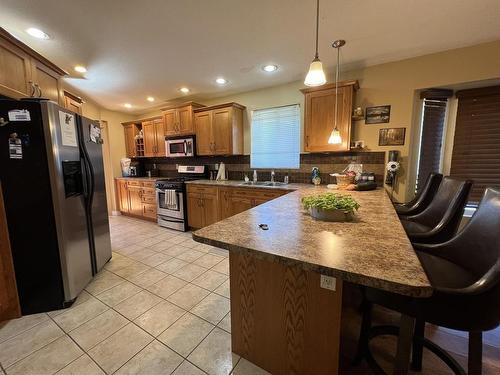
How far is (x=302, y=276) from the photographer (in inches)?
42.1

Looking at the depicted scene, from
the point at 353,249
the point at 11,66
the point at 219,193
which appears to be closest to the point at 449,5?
the point at 353,249

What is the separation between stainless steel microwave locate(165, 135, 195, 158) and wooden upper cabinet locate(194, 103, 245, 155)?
0.18 metres

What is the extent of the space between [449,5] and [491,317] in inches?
87.4

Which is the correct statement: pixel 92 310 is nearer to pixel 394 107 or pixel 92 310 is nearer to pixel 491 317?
pixel 491 317

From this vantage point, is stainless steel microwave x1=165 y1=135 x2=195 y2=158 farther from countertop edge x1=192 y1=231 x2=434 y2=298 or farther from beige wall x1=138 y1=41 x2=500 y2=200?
countertop edge x1=192 y1=231 x2=434 y2=298

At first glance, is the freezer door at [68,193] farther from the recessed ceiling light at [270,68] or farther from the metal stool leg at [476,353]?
the metal stool leg at [476,353]

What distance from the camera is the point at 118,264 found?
2.71 metres

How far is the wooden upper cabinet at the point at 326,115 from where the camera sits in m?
2.76

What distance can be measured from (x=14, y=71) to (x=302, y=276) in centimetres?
277

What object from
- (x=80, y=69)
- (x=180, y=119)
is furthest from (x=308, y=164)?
(x=80, y=69)

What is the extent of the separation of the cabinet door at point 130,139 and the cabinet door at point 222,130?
2518 millimetres

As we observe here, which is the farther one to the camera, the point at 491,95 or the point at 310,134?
the point at 310,134

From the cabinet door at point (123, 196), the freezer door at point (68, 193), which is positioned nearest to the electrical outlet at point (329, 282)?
the freezer door at point (68, 193)

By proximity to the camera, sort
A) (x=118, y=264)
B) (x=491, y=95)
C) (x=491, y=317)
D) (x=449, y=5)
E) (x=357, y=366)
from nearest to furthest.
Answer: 1. (x=491, y=317)
2. (x=357, y=366)
3. (x=449, y=5)
4. (x=491, y=95)
5. (x=118, y=264)
